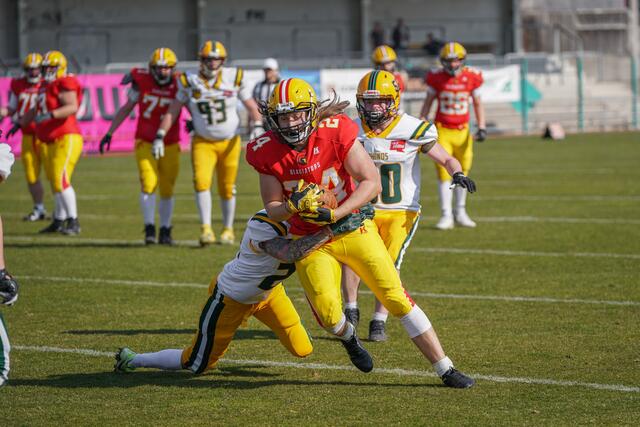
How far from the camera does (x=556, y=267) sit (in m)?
9.14

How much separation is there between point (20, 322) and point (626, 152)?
15.4 m

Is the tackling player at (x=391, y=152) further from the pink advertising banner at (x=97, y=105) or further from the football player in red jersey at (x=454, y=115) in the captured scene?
the pink advertising banner at (x=97, y=105)

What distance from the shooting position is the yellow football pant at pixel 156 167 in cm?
1087

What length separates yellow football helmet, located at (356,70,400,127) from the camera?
6570 millimetres

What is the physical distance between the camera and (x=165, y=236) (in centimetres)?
1089

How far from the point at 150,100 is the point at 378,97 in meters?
4.90

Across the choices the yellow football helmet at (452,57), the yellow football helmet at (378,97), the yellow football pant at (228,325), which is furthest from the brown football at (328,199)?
the yellow football helmet at (452,57)

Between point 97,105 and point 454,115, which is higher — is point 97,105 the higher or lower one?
the higher one

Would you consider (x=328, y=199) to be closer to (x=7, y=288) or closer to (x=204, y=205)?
(x=7, y=288)

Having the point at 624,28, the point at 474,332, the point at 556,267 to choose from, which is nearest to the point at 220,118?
the point at 556,267

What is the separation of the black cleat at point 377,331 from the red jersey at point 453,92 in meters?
5.49

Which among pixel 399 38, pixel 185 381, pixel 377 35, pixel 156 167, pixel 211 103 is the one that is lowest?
pixel 185 381

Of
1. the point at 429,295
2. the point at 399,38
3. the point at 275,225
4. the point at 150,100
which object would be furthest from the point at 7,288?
the point at 399,38

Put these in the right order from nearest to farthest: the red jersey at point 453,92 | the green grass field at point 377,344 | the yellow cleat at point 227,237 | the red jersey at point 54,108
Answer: the green grass field at point 377,344
the yellow cleat at point 227,237
the red jersey at point 54,108
the red jersey at point 453,92
